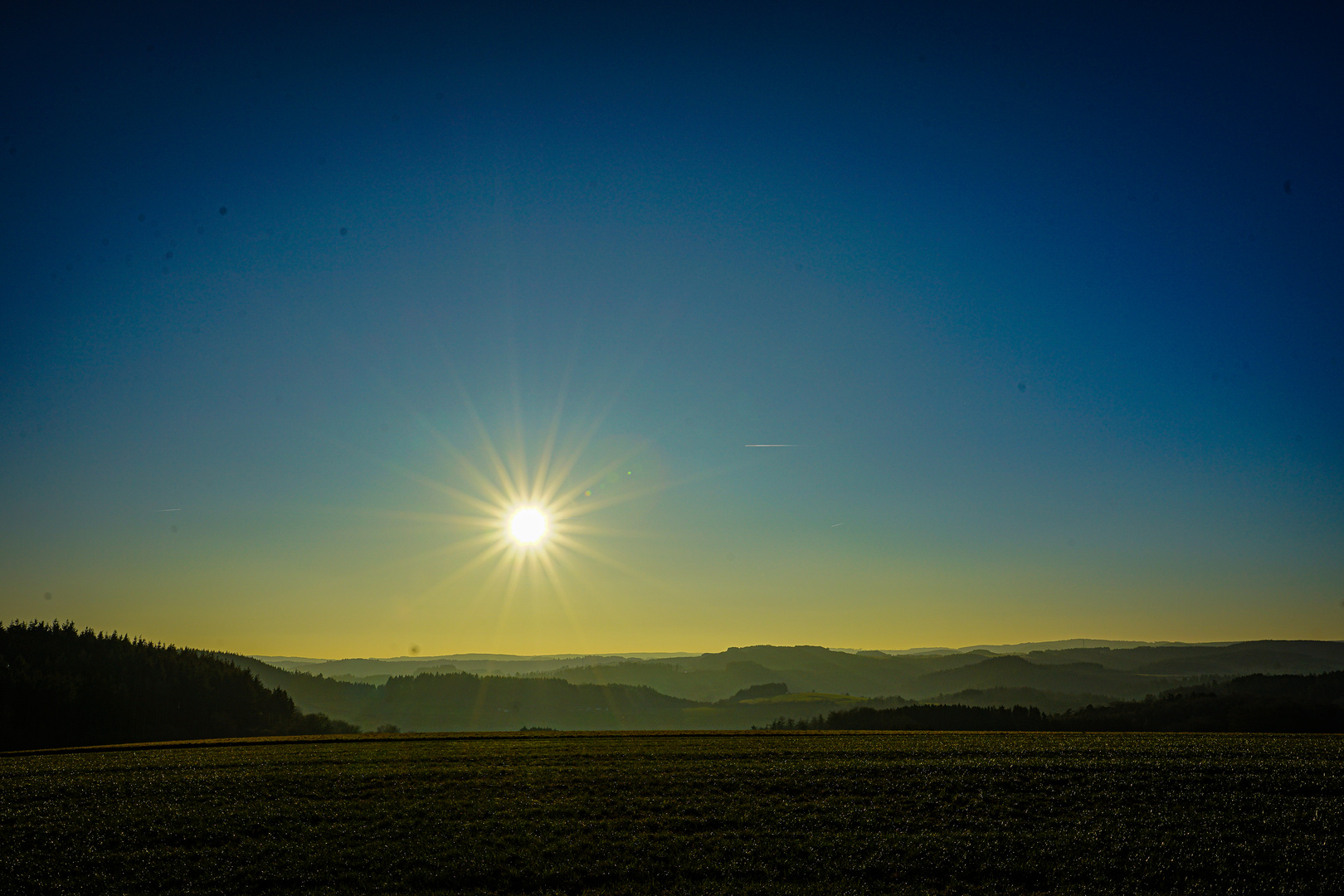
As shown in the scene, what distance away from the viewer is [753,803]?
78.7 feet

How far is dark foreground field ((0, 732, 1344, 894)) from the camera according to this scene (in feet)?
55.8

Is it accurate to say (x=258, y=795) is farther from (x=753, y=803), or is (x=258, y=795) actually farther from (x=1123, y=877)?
(x=1123, y=877)

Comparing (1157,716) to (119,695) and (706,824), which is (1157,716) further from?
(119,695)

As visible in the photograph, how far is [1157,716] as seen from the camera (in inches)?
3575

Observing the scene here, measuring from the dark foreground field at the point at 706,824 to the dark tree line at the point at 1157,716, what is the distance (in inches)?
1513

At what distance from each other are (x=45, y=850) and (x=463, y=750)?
21575 millimetres

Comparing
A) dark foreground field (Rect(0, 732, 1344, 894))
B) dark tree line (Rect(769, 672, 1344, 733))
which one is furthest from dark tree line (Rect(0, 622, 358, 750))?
dark tree line (Rect(769, 672, 1344, 733))

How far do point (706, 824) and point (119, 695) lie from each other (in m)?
141

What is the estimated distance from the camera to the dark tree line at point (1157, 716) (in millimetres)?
76250

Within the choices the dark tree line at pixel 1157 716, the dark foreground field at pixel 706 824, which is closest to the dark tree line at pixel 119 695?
the dark foreground field at pixel 706 824

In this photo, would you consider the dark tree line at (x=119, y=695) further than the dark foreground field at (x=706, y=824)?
Yes

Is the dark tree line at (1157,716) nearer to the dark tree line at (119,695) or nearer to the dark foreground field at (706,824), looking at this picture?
the dark foreground field at (706,824)

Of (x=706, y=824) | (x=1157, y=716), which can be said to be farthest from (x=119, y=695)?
(x=1157, y=716)

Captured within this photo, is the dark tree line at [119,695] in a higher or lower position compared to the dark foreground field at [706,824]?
lower
